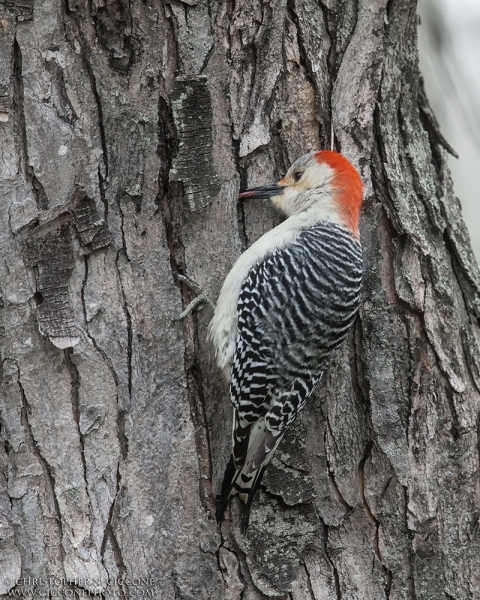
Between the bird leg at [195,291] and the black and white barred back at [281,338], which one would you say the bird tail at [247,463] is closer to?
the black and white barred back at [281,338]

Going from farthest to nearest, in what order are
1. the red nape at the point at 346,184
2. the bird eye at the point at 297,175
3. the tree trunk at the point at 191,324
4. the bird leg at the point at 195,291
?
the bird eye at the point at 297,175
the red nape at the point at 346,184
the bird leg at the point at 195,291
the tree trunk at the point at 191,324

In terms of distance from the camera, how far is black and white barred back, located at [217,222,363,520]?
2.94 metres

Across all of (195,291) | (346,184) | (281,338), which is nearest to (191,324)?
(195,291)

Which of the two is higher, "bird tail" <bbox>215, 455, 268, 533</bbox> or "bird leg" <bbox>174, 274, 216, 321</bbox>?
"bird leg" <bbox>174, 274, 216, 321</bbox>

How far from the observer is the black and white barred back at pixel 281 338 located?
9.64 ft

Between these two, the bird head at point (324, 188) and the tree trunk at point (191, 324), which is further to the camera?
the bird head at point (324, 188)

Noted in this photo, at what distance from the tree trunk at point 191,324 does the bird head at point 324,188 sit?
3.1 inches

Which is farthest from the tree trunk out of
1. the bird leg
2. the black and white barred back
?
the black and white barred back

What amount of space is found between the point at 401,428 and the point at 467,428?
370mm

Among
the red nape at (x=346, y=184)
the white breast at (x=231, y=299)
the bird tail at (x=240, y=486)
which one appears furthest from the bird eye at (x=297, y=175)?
the bird tail at (x=240, y=486)

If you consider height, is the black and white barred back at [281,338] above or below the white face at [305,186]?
below

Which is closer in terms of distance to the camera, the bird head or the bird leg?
the bird leg

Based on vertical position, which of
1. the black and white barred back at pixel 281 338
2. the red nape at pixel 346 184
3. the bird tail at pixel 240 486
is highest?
the red nape at pixel 346 184

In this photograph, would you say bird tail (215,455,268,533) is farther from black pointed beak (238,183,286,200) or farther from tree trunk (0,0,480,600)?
black pointed beak (238,183,286,200)
